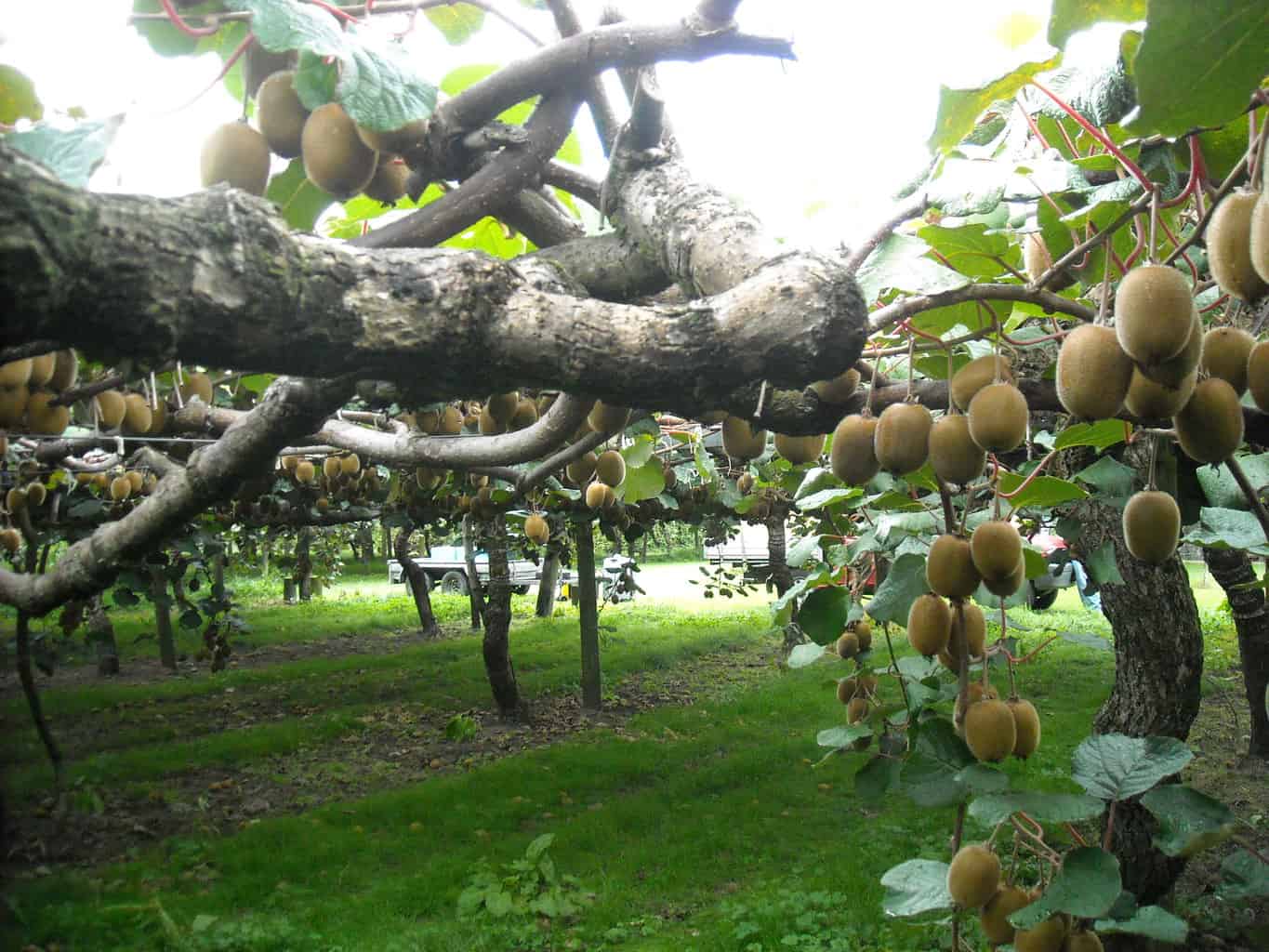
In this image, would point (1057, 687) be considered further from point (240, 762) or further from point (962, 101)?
point (962, 101)

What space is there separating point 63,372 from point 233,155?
1.04 metres

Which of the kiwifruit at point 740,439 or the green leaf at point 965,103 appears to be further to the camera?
the kiwifruit at point 740,439

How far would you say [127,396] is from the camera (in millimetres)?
2793

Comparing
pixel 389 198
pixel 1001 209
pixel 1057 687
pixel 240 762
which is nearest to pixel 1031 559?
pixel 1001 209

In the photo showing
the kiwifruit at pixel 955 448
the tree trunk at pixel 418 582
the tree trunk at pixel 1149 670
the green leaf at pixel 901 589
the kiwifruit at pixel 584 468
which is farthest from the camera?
the tree trunk at pixel 418 582

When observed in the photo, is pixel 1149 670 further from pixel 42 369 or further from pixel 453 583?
pixel 453 583

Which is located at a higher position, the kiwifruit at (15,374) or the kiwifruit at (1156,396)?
the kiwifruit at (15,374)

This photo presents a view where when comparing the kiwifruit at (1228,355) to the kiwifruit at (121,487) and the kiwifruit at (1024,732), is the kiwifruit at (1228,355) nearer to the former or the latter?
the kiwifruit at (1024,732)

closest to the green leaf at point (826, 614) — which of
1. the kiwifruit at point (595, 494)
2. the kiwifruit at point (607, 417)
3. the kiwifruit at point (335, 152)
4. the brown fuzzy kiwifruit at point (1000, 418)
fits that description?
the kiwifruit at point (607, 417)

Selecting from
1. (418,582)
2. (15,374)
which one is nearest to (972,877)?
(15,374)

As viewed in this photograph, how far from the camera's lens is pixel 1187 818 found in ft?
5.11

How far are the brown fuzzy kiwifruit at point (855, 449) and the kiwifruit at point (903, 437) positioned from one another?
1.2 inches

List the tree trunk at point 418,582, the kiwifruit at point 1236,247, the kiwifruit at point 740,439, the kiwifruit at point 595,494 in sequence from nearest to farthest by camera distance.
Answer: the kiwifruit at point 1236,247 < the kiwifruit at point 740,439 < the kiwifruit at point 595,494 < the tree trunk at point 418,582

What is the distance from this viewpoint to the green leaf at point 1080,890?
1.37m
